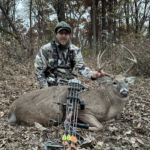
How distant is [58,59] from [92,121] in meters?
1.90

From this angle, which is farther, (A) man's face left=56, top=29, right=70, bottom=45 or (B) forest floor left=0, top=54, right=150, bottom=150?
(A) man's face left=56, top=29, right=70, bottom=45

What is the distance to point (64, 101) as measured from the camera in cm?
347

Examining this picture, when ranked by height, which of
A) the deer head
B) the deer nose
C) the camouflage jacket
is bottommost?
the deer nose

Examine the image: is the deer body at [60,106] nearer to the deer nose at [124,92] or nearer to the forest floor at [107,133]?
the deer nose at [124,92]

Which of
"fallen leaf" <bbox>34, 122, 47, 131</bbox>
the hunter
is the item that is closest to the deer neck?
the hunter

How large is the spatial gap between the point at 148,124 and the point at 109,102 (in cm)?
91

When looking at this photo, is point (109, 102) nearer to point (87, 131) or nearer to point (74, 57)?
point (87, 131)

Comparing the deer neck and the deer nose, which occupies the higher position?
the deer nose

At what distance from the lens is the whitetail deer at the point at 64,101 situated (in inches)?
129

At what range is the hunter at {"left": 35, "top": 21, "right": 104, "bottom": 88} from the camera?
441cm

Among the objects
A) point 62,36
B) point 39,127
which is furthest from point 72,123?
point 62,36

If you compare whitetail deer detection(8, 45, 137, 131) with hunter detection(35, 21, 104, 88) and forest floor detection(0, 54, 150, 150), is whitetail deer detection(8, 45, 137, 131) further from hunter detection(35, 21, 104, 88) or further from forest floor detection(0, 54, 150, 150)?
hunter detection(35, 21, 104, 88)

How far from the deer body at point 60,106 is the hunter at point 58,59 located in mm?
755

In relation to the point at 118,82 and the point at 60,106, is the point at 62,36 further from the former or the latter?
Result: the point at 60,106
